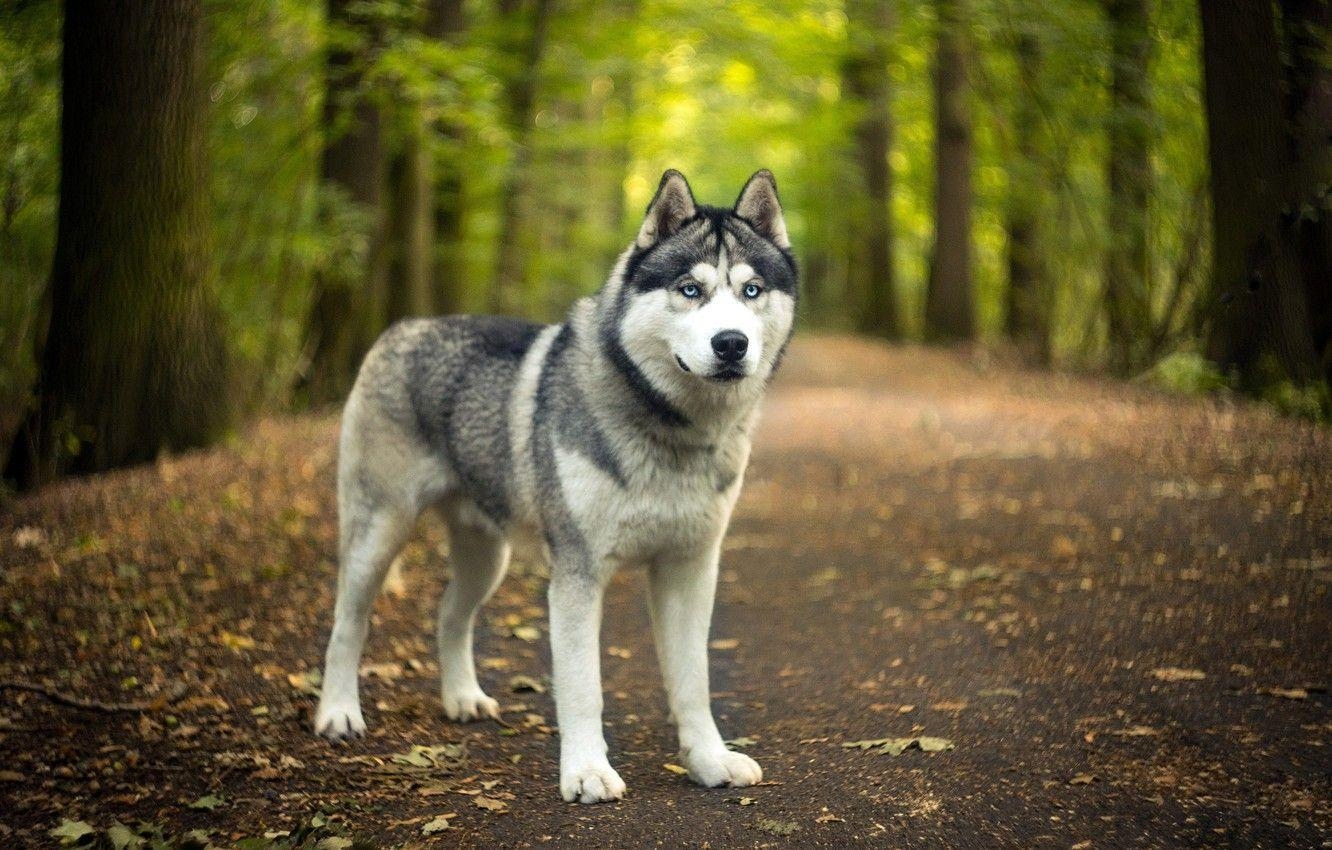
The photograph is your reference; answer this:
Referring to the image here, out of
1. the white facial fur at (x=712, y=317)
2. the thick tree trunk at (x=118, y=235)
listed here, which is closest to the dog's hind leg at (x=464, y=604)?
the white facial fur at (x=712, y=317)

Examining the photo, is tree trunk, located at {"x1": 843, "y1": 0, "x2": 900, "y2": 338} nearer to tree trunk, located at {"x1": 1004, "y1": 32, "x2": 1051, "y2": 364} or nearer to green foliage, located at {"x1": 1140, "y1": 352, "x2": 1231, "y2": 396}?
tree trunk, located at {"x1": 1004, "y1": 32, "x2": 1051, "y2": 364}

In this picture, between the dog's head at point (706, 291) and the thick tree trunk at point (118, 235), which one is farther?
the thick tree trunk at point (118, 235)

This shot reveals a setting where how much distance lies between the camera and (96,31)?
7.35 meters

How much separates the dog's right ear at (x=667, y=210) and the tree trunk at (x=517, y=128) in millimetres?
10386

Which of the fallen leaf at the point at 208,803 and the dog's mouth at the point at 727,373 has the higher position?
the dog's mouth at the point at 727,373

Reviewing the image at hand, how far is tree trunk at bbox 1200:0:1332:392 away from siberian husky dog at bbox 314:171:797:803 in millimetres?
6005

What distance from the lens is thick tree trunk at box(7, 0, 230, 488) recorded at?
7.41 m

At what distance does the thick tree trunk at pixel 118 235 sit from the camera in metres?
7.41

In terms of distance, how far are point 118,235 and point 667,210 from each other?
5025 mm

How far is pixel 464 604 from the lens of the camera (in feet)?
16.2

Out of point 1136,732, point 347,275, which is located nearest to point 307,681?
point 1136,732

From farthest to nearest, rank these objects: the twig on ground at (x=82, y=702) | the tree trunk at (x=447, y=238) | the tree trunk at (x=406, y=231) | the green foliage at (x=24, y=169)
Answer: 1. the tree trunk at (x=447, y=238)
2. the tree trunk at (x=406, y=231)
3. the green foliage at (x=24, y=169)
4. the twig on ground at (x=82, y=702)

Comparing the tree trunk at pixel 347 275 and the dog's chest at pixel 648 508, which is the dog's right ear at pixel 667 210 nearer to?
the dog's chest at pixel 648 508

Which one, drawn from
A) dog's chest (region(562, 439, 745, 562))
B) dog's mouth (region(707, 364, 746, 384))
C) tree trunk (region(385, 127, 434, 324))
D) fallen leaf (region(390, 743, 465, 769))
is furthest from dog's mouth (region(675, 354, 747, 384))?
tree trunk (region(385, 127, 434, 324))
